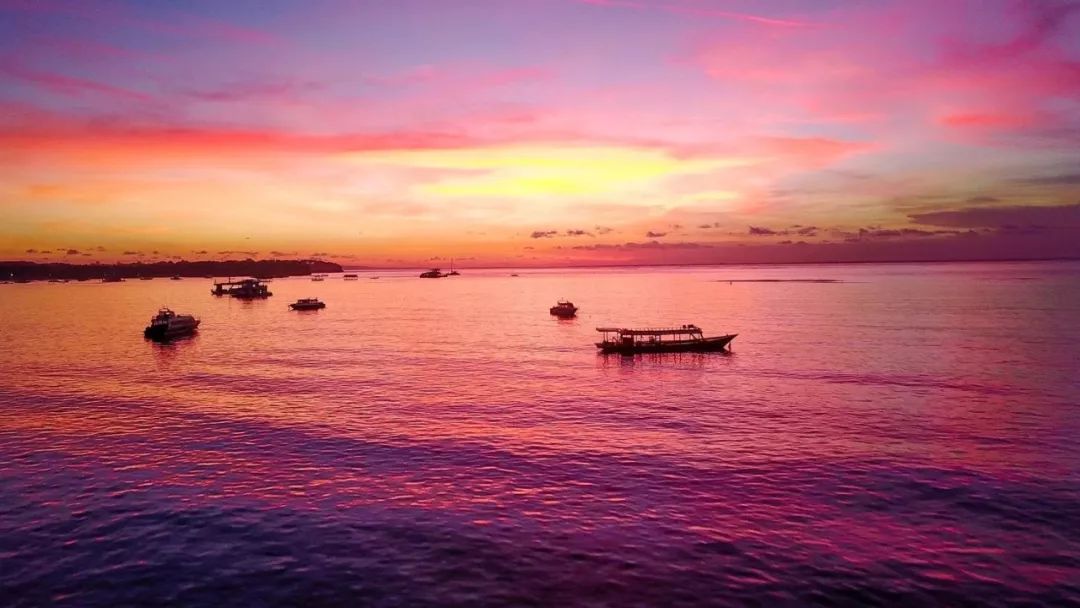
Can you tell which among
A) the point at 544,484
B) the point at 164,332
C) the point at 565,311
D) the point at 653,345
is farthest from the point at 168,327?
the point at 544,484

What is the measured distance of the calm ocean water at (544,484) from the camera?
93.8ft

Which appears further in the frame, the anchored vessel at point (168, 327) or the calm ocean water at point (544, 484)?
the anchored vessel at point (168, 327)

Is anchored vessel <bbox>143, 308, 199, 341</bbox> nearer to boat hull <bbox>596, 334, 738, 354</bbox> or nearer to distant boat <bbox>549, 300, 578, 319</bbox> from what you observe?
boat hull <bbox>596, 334, 738, 354</bbox>

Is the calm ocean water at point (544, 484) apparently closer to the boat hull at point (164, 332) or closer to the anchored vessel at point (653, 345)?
the anchored vessel at point (653, 345)

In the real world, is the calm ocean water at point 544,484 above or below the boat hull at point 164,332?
below

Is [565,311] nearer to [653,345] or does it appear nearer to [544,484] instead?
[653,345]

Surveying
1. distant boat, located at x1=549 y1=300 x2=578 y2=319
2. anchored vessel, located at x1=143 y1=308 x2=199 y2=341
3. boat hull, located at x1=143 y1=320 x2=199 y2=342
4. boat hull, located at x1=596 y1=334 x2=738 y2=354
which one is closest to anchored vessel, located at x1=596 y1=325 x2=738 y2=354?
boat hull, located at x1=596 y1=334 x2=738 y2=354

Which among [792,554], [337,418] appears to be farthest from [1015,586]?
[337,418]

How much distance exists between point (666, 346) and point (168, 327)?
8979cm

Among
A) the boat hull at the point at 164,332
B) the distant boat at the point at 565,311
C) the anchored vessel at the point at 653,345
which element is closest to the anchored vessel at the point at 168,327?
the boat hull at the point at 164,332

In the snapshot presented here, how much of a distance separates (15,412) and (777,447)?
68.0 meters

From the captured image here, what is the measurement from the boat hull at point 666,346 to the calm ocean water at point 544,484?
9.66 metres

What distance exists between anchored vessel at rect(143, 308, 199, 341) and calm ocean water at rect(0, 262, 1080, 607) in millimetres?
31124

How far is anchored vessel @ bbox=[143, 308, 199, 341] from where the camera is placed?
391 feet
